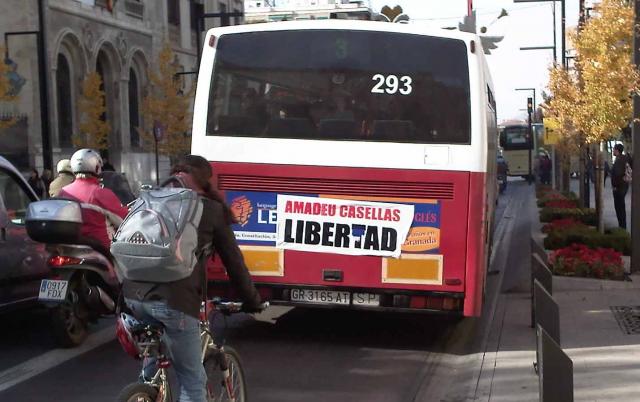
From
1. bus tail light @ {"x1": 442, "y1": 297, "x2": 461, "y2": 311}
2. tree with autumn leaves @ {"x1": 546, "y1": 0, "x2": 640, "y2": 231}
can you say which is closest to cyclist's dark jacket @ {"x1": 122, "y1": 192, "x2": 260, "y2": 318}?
bus tail light @ {"x1": 442, "y1": 297, "x2": 461, "y2": 311}

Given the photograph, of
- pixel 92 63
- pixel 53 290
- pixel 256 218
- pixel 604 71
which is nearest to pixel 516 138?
pixel 92 63

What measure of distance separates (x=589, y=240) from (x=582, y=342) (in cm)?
658

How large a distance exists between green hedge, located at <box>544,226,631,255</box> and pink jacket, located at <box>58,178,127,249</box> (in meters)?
8.90

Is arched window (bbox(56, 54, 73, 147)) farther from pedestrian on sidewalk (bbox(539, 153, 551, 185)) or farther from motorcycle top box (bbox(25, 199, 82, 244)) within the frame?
motorcycle top box (bbox(25, 199, 82, 244))

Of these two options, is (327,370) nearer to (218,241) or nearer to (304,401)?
(304,401)

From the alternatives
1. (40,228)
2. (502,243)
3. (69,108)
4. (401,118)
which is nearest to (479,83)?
(401,118)

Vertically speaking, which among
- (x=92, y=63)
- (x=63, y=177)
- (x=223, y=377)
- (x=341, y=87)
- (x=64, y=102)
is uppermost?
(x=92, y=63)

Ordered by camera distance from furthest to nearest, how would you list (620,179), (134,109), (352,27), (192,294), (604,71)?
(134,109) → (620,179) → (604,71) → (352,27) → (192,294)

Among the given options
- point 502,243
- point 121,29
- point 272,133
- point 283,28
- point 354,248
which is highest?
point 121,29

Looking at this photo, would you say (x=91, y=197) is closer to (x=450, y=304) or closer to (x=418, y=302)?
(x=418, y=302)

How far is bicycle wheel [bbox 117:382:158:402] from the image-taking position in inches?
173

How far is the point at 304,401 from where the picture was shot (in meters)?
7.01

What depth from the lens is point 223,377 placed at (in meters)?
5.32

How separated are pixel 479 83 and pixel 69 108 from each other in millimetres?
31980
